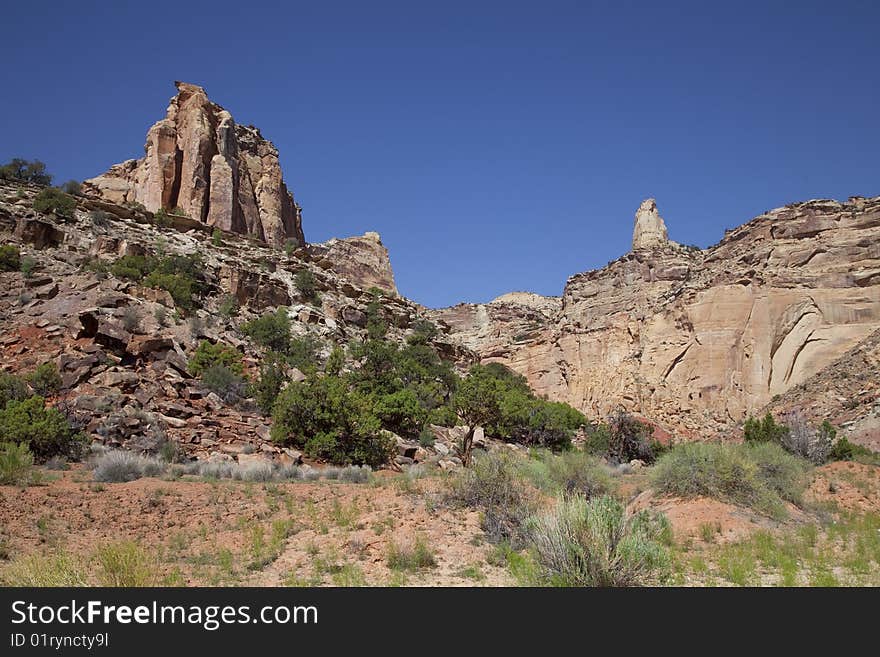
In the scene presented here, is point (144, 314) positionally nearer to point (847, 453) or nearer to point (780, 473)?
point (780, 473)

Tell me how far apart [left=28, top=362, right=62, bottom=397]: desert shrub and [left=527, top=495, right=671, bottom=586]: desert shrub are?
58.0ft

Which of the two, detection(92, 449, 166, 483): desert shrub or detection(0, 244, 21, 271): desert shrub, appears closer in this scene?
detection(92, 449, 166, 483): desert shrub

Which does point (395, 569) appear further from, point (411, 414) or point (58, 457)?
point (411, 414)

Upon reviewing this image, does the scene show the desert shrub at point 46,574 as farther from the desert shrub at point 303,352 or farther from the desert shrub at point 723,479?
the desert shrub at point 303,352

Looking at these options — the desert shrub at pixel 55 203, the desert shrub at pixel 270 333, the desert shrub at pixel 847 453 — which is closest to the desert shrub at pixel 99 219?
the desert shrub at pixel 55 203

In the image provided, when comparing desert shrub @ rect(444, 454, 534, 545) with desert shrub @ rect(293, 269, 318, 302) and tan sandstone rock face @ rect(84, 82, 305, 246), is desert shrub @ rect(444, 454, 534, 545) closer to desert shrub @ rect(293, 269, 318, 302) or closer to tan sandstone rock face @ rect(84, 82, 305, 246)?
desert shrub @ rect(293, 269, 318, 302)

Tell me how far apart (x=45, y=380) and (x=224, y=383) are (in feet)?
18.8

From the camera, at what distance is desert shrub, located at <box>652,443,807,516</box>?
11.4 metres

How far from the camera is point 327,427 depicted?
66.4 ft

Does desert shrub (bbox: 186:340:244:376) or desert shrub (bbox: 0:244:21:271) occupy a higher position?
desert shrub (bbox: 0:244:21:271)

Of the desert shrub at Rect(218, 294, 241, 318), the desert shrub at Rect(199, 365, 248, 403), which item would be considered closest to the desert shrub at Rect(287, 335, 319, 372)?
the desert shrub at Rect(218, 294, 241, 318)
